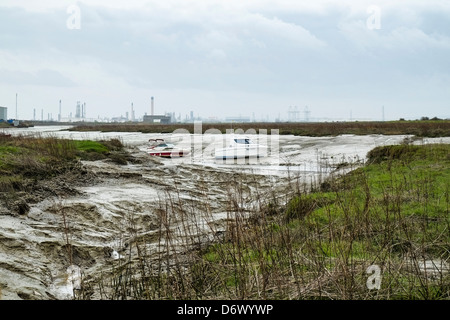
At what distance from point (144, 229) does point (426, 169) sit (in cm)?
1027

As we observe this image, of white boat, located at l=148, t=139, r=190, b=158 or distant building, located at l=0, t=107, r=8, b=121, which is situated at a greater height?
distant building, located at l=0, t=107, r=8, b=121

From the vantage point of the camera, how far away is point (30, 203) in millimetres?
12523

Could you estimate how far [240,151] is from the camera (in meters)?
30.8

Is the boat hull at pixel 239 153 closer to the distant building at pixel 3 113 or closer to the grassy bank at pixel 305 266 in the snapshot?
the grassy bank at pixel 305 266

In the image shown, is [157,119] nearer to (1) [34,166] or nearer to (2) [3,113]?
(2) [3,113]

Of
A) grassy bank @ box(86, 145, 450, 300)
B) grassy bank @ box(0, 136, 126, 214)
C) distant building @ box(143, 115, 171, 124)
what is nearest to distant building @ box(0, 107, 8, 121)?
distant building @ box(143, 115, 171, 124)

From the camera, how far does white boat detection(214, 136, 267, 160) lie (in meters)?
30.4

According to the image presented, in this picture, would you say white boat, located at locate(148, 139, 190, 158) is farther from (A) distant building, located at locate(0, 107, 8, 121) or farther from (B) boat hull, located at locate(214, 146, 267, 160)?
(A) distant building, located at locate(0, 107, 8, 121)

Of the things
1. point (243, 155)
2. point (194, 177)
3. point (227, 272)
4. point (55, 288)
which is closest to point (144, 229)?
point (55, 288)

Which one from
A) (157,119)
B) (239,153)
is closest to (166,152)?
(239,153)

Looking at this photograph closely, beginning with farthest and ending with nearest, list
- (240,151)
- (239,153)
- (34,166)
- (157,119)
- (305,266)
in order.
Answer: (157,119)
(240,151)
(239,153)
(34,166)
(305,266)

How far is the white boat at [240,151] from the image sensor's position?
30.4 meters

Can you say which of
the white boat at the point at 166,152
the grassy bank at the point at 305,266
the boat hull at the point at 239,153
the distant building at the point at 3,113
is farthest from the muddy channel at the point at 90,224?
the distant building at the point at 3,113

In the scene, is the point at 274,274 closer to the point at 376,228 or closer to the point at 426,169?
the point at 376,228
